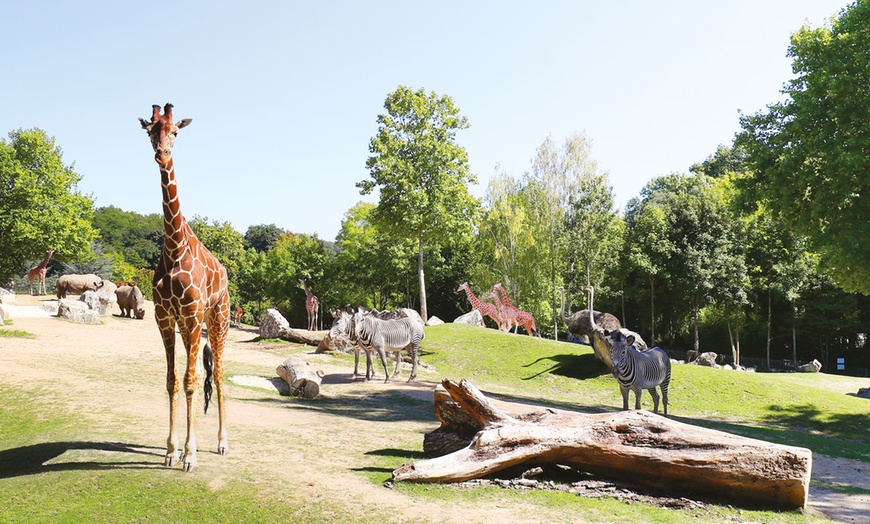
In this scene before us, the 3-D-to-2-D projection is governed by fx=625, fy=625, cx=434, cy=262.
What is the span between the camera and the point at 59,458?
8922mm

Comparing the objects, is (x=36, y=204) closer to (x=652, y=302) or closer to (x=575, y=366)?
(x=575, y=366)

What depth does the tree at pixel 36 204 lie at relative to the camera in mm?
40562

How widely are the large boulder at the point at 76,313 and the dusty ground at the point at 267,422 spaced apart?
5.36 m

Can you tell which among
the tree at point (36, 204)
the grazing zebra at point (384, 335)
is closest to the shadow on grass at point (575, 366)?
the grazing zebra at point (384, 335)

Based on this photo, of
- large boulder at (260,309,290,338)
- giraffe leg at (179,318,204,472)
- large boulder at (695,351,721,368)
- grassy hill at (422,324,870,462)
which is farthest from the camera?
large boulder at (695,351,721,368)

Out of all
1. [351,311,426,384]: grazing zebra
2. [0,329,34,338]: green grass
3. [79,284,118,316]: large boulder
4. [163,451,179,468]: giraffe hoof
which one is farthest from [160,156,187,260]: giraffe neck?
[79,284,118,316]: large boulder

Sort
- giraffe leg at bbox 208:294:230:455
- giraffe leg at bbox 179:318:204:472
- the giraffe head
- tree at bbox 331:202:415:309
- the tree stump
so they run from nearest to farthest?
the giraffe head, giraffe leg at bbox 179:318:204:472, giraffe leg at bbox 208:294:230:455, the tree stump, tree at bbox 331:202:415:309

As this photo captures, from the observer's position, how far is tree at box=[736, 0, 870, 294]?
19.0 meters

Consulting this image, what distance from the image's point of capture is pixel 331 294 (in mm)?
Result: 55750

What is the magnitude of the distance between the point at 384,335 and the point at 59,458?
11.9 metres

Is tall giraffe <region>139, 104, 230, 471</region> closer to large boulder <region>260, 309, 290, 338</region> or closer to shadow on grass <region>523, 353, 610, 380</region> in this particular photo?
shadow on grass <region>523, 353, 610, 380</region>

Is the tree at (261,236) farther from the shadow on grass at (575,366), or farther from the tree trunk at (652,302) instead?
the shadow on grass at (575,366)

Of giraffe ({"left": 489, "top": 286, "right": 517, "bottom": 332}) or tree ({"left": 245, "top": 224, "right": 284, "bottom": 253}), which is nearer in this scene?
giraffe ({"left": 489, "top": 286, "right": 517, "bottom": 332})

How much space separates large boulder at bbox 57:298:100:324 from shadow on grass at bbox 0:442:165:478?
21.2 m
